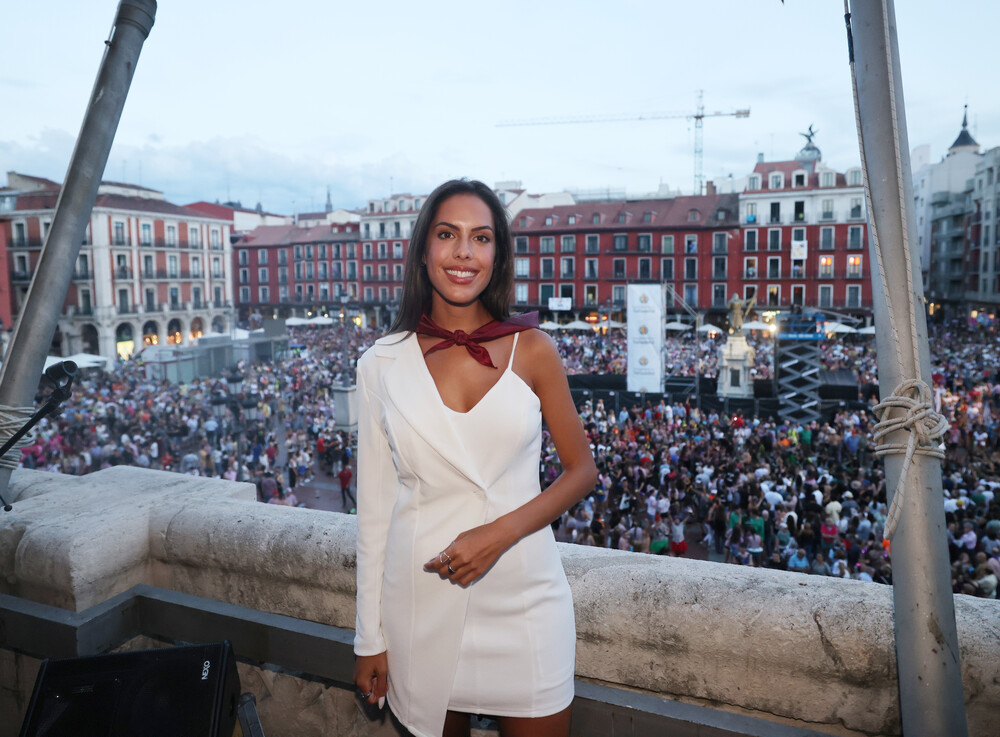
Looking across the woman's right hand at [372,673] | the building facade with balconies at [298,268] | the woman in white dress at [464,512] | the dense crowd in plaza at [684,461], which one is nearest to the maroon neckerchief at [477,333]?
the woman in white dress at [464,512]

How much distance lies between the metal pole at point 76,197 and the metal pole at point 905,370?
233cm

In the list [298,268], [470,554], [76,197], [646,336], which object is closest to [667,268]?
[298,268]

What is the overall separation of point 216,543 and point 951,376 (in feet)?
76.7

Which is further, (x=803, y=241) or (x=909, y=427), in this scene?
(x=803, y=241)

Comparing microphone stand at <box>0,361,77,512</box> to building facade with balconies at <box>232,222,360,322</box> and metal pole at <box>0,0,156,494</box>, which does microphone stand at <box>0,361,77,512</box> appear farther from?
building facade with balconies at <box>232,222,360,322</box>

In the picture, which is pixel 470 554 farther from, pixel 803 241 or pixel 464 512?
pixel 803 241

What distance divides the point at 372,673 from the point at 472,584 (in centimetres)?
30

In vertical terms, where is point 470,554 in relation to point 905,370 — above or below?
below

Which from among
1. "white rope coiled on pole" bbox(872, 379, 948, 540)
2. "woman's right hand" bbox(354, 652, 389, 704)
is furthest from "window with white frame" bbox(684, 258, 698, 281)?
"woman's right hand" bbox(354, 652, 389, 704)

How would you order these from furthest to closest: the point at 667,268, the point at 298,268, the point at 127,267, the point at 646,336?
the point at 298,268 → the point at 667,268 → the point at 127,267 → the point at 646,336

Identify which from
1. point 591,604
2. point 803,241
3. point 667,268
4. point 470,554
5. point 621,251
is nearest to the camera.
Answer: point 470,554

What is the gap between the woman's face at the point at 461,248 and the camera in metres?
1.44

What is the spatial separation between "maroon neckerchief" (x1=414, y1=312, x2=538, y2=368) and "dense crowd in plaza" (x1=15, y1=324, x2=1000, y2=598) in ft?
7.75

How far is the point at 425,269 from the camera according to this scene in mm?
1552
